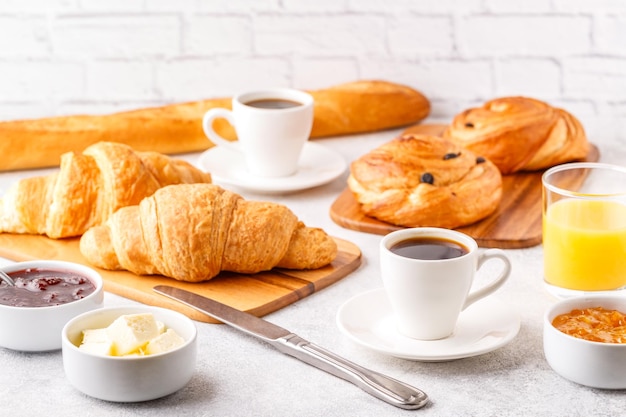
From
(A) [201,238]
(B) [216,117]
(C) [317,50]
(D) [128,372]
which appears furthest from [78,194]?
(C) [317,50]

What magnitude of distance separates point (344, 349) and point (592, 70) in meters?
1.67

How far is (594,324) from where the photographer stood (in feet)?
4.94

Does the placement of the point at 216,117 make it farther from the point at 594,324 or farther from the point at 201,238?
the point at 594,324

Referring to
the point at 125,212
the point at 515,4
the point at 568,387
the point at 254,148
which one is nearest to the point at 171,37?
the point at 254,148

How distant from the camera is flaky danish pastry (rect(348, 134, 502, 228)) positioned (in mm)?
2127

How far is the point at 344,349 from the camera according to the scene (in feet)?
5.31

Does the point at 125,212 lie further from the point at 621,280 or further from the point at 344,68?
the point at 344,68

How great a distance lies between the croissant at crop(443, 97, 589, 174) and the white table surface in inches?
29.9

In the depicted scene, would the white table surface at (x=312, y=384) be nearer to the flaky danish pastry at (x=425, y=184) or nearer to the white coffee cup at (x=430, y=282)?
the white coffee cup at (x=430, y=282)

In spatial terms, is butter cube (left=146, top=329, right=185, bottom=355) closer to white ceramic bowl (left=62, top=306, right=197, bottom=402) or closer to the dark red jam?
white ceramic bowl (left=62, top=306, right=197, bottom=402)

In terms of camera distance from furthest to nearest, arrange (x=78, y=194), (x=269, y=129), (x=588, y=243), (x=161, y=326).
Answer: (x=269, y=129) < (x=78, y=194) < (x=588, y=243) < (x=161, y=326)

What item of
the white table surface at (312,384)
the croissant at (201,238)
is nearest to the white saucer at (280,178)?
the croissant at (201,238)

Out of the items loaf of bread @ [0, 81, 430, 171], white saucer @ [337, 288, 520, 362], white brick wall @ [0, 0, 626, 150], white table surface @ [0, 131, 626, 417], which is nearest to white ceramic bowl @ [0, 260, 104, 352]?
white table surface @ [0, 131, 626, 417]

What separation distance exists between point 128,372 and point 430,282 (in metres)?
0.49
